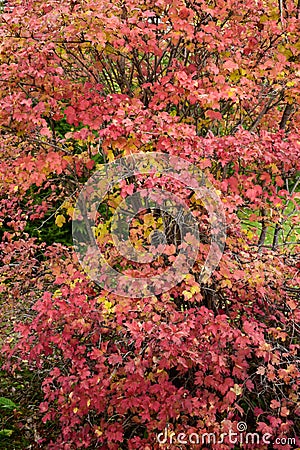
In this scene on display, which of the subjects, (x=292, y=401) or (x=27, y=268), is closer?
(x=292, y=401)

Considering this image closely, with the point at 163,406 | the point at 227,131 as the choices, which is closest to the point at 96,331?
the point at 163,406

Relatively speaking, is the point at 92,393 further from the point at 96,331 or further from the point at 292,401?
the point at 292,401

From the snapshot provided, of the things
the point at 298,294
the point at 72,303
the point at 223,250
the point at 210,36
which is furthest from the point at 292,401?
the point at 210,36

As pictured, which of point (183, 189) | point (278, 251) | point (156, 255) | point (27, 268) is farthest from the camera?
point (27, 268)

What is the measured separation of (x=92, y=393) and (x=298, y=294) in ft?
5.06

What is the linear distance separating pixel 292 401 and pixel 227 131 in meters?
2.04

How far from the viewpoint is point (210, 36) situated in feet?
9.81

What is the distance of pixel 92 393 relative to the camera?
124 inches

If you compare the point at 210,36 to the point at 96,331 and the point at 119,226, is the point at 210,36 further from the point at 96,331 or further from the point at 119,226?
the point at 96,331

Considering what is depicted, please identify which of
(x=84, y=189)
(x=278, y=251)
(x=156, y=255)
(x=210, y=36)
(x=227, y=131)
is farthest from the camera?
(x=227, y=131)

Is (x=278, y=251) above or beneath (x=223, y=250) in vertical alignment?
beneath

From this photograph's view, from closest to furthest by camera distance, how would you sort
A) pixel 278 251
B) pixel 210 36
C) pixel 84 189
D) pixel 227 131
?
pixel 210 36
pixel 84 189
pixel 278 251
pixel 227 131

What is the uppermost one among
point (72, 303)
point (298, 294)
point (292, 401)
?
point (72, 303)

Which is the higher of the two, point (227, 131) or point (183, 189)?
point (183, 189)
